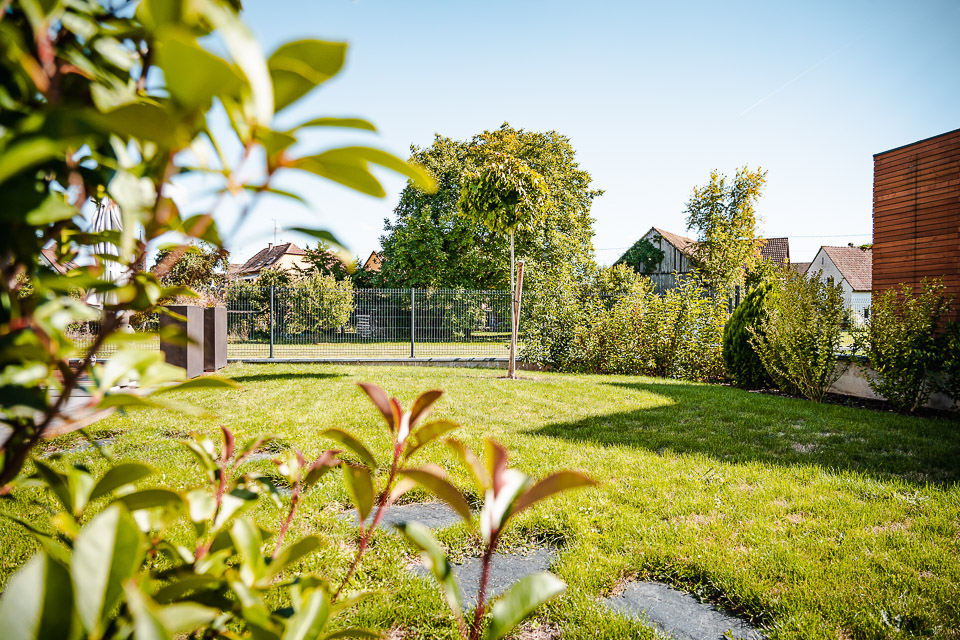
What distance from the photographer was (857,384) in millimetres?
7137

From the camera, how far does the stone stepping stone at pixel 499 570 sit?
2.09 m

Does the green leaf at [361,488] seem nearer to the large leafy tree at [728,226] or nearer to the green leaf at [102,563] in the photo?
the green leaf at [102,563]

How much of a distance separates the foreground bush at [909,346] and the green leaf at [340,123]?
775 cm

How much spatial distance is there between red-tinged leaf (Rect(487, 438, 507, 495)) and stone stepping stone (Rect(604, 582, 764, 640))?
5.99 ft

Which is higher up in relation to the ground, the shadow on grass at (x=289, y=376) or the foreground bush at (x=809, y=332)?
the foreground bush at (x=809, y=332)

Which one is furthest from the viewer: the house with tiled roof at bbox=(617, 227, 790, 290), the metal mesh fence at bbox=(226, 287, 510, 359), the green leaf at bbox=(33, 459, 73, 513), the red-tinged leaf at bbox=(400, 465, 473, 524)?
the house with tiled roof at bbox=(617, 227, 790, 290)

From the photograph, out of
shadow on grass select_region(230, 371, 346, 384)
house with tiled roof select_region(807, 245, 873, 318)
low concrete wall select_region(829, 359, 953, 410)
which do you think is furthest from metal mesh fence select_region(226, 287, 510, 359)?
house with tiled roof select_region(807, 245, 873, 318)

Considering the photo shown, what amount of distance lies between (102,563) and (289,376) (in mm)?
9251

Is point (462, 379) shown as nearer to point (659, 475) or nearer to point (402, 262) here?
point (659, 475)

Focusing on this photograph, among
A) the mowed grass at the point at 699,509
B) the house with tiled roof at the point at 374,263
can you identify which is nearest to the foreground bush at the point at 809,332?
the mowed grass at the point at 699,509

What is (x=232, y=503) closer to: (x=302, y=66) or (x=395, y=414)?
(x=395, y=414)

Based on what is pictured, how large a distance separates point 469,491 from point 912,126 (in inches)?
673

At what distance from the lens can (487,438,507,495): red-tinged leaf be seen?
0.50 metres

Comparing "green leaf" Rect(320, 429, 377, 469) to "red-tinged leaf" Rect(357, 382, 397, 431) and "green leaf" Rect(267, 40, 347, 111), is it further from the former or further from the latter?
"green leaf" Rect(267, 40, 347, 111)
